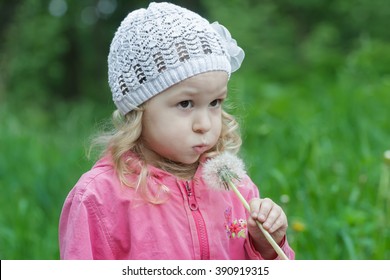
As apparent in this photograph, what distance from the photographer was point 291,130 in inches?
167

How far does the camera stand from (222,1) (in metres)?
7.72

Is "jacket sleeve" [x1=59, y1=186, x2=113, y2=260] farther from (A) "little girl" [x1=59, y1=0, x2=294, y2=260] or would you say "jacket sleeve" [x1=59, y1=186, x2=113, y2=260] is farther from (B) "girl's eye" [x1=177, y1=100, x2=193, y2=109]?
(B) "girl's eye" [x1=177, y1=100, x2=193, y2=109]

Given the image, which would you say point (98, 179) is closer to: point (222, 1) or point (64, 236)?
point (64, 236)

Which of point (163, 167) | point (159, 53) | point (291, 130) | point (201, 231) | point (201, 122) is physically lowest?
point (291, 130)

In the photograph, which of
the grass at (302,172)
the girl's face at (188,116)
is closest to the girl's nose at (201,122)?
the girl's face at (188,116)

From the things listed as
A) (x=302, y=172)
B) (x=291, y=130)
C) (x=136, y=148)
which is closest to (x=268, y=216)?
(x=136, y=148)

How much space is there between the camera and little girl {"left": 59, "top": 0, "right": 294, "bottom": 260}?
71.4 inches

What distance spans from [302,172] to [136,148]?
1396mm

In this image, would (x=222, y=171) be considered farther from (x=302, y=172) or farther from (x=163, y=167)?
(x=302, y=172)

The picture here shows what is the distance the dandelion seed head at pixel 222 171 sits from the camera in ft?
5.84

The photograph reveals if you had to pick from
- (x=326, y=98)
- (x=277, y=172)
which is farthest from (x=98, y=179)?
(x=326, y=98)

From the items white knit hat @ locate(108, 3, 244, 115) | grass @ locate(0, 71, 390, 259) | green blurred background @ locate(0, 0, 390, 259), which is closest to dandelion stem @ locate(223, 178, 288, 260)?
white knit hat @ locate(108, 3, 244, 115)
